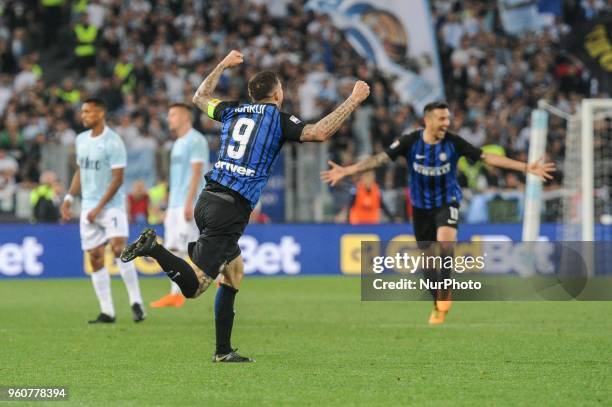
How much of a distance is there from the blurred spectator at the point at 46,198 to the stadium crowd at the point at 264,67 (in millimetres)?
1283

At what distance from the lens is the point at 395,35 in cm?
2917

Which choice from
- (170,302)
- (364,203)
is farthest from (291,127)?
(364,203)

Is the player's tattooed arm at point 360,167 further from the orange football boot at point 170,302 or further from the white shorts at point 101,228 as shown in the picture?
the orange football boot at point 170,302

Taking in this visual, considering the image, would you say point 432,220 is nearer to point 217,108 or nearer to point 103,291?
point 103,291

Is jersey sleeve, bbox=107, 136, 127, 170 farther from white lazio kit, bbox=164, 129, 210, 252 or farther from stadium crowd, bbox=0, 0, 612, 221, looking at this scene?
stadium crowd, bbox=0, 0, 612, 221

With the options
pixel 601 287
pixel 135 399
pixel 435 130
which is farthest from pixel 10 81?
pixel 135 399

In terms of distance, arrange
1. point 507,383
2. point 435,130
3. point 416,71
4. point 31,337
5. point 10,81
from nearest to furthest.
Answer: point 507,383 < point 31,337 < point 435,130 < point 10,81 < point 416,71

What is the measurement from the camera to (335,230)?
76.7 ft

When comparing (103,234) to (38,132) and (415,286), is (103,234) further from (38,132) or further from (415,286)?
(38,132)

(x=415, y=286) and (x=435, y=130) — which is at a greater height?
(x=435, y=130)

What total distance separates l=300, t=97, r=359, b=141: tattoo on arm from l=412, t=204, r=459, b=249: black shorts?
175 inches

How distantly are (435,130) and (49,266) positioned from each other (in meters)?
11.5

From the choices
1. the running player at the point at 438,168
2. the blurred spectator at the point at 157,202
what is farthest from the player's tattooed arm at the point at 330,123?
the blurred spectator at the point at 157,202

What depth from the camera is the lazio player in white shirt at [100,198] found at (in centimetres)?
1341
